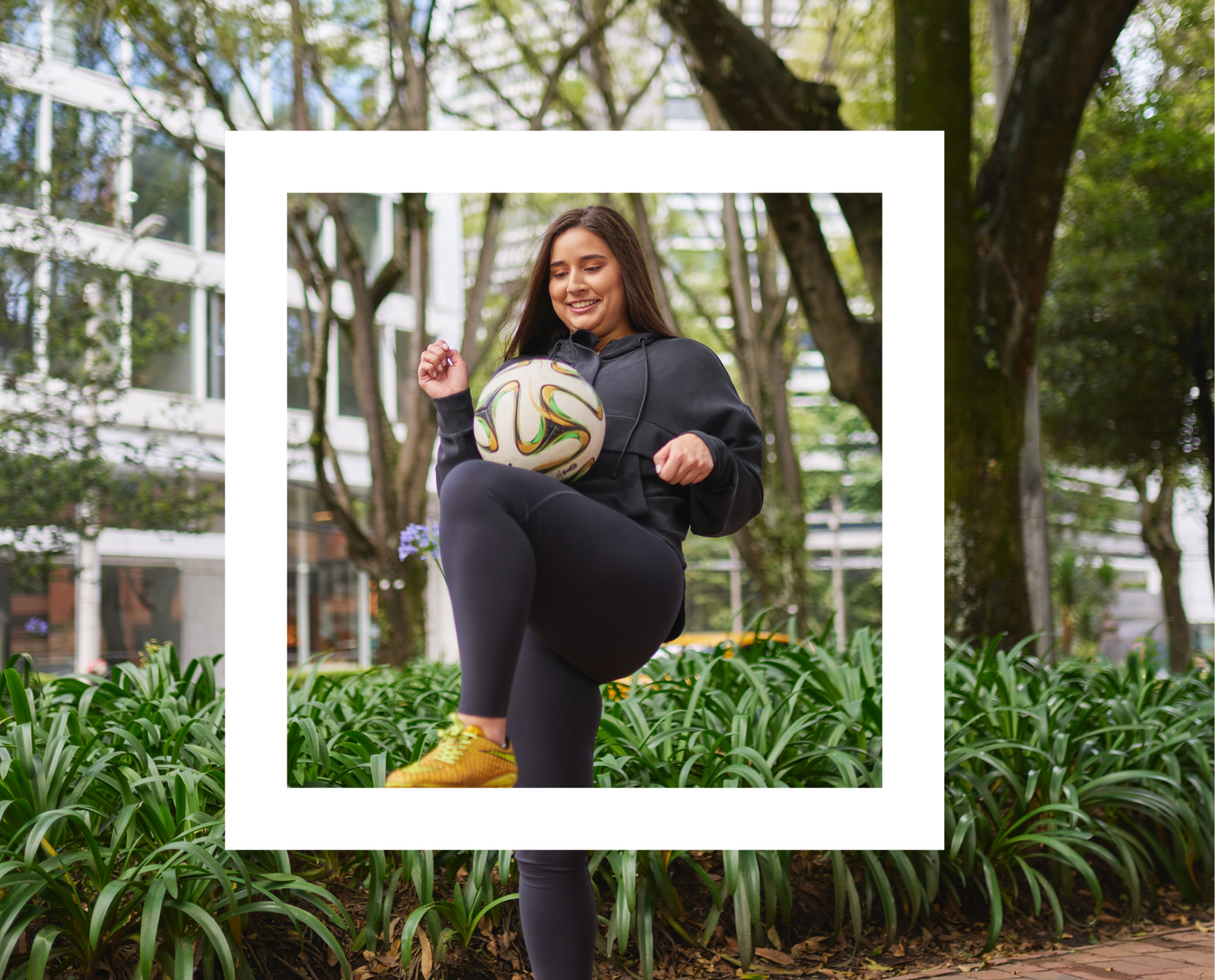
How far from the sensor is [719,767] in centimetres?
276

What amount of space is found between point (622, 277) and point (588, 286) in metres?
0.08

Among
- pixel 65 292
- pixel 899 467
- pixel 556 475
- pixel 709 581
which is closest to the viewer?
pixel 556 475

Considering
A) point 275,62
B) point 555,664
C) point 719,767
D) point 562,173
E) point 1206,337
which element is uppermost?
point 275,62

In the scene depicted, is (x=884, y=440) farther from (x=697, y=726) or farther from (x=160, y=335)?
(x=160, y=335)

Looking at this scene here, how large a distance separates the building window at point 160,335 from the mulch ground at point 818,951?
7207 mm

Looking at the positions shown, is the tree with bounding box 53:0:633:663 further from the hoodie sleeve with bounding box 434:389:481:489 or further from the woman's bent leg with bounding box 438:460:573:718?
the woman's bent leg with bounding box 438:460:573:718

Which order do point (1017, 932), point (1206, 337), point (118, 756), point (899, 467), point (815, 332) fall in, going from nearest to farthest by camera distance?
point (899, 467)
point (118, 756)
point (1017, 932)
point (815, 332)
point (1206, 337)

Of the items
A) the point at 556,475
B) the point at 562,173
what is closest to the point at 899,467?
the point at 556,475

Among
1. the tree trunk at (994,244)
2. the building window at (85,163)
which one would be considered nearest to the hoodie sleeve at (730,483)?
the tree trunk at (994,244)

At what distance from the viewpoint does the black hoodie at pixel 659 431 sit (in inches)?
75.5

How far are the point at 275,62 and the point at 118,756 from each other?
7.09 m

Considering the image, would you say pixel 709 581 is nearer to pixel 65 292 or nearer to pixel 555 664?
pixel 65 292

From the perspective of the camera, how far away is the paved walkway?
2611 mm

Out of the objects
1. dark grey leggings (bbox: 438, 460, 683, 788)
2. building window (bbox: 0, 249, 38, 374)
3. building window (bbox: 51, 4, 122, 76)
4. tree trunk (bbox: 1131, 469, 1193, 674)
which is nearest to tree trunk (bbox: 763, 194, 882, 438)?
dark grey leggings (bbox: 438, 460, 683, 788)
